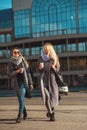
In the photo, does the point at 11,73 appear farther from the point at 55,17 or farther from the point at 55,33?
the point at 55,17

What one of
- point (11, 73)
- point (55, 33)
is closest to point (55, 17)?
point (55, 33)

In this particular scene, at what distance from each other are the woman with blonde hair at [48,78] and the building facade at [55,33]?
59.9m

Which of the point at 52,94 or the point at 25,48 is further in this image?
the point at 25,48

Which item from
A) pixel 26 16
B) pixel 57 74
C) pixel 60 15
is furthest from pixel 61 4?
pixel 57 74

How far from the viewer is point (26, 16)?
80500 millimetres

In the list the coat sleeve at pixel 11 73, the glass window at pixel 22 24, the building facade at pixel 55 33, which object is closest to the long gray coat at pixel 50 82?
the coat sleeve at pixel 11 73

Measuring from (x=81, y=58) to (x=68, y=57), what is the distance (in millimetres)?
2443

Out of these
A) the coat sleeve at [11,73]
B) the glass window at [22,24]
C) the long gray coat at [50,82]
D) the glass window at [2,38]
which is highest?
the coat sleeve at [11,73]

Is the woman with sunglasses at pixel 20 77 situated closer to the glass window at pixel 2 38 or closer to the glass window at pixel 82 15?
the glass window at pixel 82 15

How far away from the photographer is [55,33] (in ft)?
249

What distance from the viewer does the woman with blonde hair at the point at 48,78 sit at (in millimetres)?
9664

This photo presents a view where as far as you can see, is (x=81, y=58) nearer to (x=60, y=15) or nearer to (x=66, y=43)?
(x=66, y=43)

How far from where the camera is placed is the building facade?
73312 mm

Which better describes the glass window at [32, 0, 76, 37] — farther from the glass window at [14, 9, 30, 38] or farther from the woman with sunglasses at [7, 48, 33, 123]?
the woman with sunglasses at [7, 48, 33, 123]
